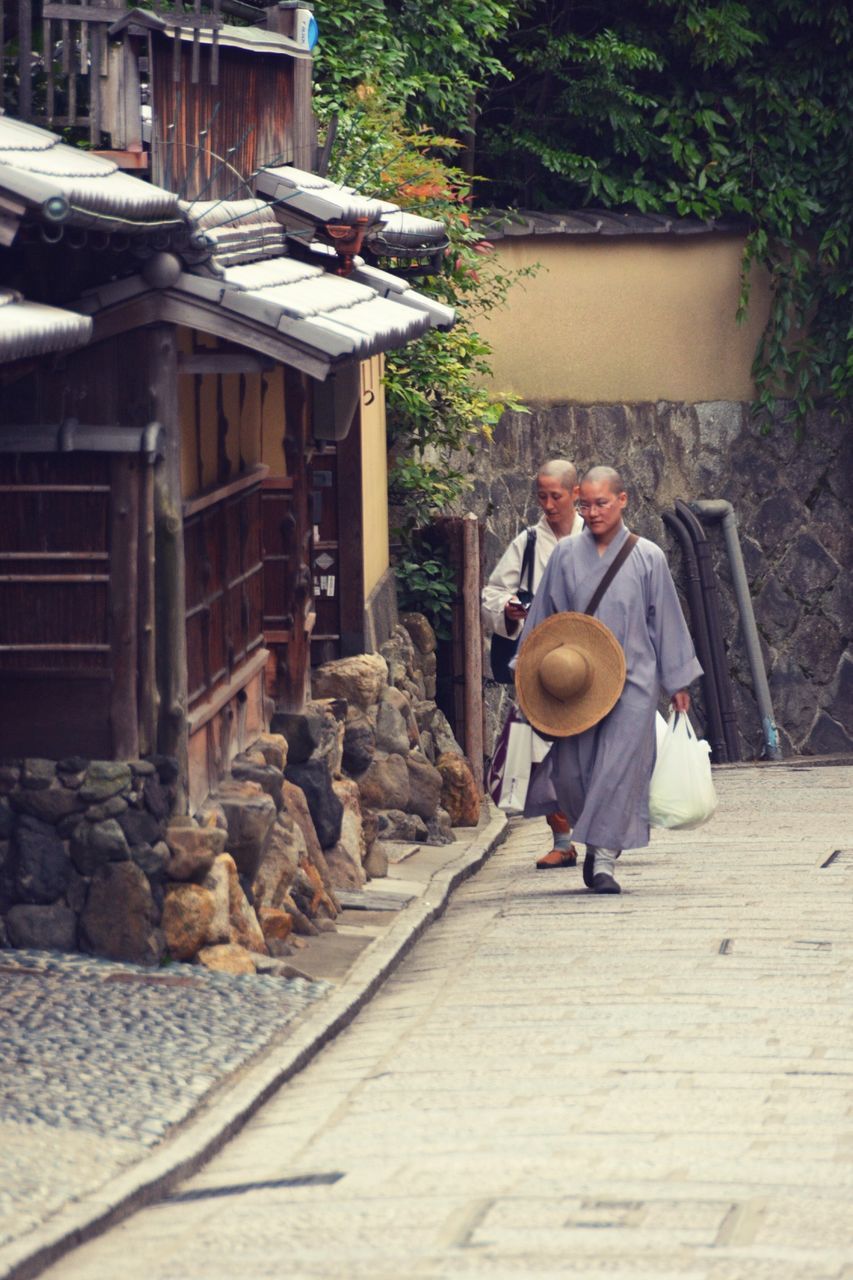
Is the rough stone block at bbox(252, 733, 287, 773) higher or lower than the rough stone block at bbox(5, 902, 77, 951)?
higher

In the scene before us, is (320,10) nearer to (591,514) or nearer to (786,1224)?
(591,514)

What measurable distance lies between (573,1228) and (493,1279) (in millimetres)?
436

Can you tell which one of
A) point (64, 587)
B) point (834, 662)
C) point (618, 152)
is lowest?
point (834, 662)

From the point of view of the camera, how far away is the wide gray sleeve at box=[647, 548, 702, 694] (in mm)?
11484

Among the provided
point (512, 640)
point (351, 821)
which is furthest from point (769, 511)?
point (351, 821)

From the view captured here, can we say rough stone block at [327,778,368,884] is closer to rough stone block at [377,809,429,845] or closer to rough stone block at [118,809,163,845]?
rough stone block at [377,809,429,845]

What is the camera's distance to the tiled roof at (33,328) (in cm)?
667

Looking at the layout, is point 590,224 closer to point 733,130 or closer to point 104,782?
point 733,130

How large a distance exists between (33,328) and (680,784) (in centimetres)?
544

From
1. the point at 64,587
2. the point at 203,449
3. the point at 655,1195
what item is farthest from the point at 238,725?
the point at 655,1195

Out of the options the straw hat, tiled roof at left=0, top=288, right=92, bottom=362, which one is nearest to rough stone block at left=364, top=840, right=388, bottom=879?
the straw hat

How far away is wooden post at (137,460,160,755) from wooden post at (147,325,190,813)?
2.0 inches

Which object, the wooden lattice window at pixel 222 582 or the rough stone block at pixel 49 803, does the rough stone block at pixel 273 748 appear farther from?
the rough stone block at pixel 49 803

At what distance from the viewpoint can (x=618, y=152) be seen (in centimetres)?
1991
